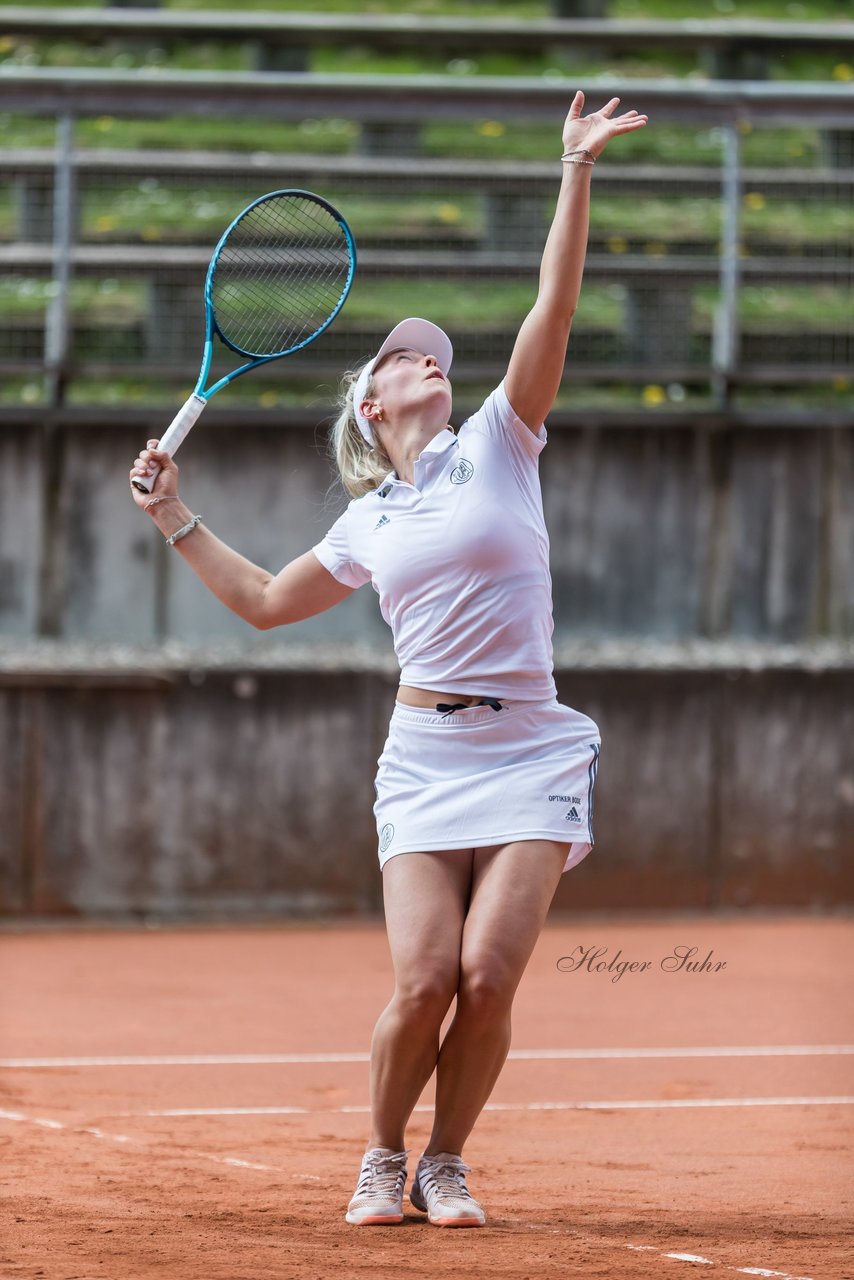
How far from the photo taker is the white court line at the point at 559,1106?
570 centimetres

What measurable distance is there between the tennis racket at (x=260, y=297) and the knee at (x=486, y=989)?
4.82ft

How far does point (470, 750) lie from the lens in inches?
165

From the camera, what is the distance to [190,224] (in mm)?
12758

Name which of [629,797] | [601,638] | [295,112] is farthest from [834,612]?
[295,112]

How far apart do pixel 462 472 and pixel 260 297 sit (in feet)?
9.12

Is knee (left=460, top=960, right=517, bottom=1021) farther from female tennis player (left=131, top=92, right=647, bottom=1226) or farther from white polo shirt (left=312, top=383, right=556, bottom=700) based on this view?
white polo shirt (left=312, top=383, right=556, bottom=700)

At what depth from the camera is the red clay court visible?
13.1 ft

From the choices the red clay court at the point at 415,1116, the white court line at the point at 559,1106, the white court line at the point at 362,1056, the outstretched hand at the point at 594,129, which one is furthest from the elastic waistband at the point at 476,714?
the white court line at the point at 362,1056

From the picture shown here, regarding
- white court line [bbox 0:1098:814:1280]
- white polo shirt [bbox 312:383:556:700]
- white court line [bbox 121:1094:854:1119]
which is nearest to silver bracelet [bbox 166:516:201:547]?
white polo shirt [bbox 312:383:556:700]

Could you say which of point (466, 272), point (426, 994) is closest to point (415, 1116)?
point (426, 994)

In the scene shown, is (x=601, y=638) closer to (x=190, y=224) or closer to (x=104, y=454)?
(x=104, y=454)

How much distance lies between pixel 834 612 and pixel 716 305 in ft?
7.20

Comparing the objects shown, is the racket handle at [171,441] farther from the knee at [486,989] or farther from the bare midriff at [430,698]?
the knee at [486,989]

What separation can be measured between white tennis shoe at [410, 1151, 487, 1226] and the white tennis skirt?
743 mm
